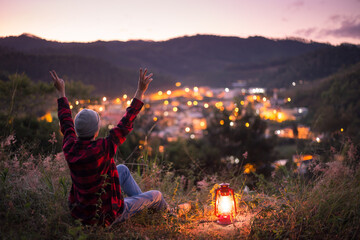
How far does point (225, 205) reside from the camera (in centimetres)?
262

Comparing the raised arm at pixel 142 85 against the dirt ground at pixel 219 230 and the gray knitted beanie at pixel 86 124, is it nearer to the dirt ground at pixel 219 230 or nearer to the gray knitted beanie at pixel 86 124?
the gray knitted beanie at pixel 86 124

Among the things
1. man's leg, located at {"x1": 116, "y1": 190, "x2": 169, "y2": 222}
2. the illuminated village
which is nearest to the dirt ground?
man's leg, located at {"x1": 116, "y1": 190, "x2": 169, "y2": 222}

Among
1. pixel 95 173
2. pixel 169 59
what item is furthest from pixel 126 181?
pixel 169 59

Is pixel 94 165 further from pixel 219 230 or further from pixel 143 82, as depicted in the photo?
pixel 219 230

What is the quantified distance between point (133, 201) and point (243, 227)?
0.94m

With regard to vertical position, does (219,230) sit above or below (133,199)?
below

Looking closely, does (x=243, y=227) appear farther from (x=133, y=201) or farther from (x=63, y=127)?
(x=63, y=127)

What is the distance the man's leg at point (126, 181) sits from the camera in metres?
2.40

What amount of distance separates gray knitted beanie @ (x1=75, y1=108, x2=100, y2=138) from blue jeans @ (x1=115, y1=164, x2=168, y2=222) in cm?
60

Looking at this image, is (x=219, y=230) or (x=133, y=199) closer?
(x=133, y=199)

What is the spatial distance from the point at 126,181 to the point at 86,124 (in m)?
0.79

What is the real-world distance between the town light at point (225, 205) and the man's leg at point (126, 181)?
2.51 ft

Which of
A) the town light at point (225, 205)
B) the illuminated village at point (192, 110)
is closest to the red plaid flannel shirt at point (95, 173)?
the town light at point (225, 205)

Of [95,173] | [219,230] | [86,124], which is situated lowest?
[219,230]
